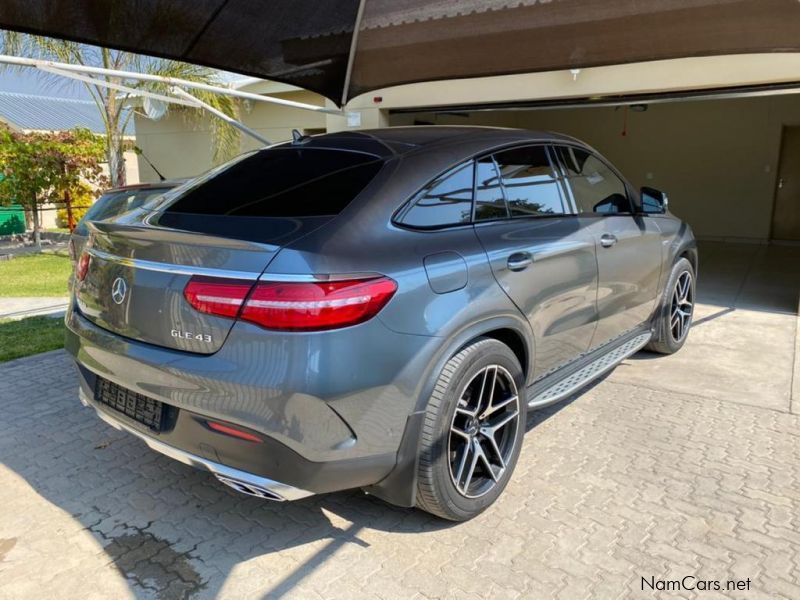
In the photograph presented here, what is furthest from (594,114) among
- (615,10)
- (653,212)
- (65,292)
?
(65,292)

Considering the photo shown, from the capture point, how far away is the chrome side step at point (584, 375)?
3350 mm

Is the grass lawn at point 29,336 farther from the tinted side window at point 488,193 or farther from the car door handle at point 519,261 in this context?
the car door handle at point 519,261

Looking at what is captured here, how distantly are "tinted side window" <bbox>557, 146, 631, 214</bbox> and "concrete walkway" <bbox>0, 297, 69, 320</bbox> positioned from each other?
18.9 ft

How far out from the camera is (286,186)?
9.36 feet

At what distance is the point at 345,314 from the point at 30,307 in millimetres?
6477

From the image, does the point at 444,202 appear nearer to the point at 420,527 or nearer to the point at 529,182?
the point at 529,182

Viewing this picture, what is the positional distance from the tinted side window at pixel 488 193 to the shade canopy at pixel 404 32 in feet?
11.5

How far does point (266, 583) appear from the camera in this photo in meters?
2.44

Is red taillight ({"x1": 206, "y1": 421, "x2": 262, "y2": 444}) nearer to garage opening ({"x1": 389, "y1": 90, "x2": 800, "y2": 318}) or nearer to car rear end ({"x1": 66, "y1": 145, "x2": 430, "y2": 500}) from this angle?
car rear end ({"x1": 66, "y1": 145, "x2": 430, "y2": 500})

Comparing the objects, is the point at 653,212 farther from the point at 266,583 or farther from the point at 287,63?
the point at 287,63

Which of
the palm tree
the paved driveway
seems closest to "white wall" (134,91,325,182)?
the palm tree

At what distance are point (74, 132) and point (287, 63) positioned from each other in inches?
458

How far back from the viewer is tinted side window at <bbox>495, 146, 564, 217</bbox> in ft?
10.8

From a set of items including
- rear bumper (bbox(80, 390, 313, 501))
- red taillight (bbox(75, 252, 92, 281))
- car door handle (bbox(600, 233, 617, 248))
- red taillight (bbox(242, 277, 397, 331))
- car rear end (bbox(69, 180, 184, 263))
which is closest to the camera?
red taillight (bbox(242, 277, 397, 331))
